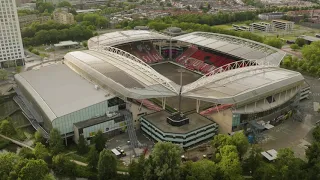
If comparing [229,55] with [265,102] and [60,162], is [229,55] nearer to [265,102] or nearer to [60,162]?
[265,102]

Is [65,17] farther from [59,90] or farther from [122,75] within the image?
[122,75]

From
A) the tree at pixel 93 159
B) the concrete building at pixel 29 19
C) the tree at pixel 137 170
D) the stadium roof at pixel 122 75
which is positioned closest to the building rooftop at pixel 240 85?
the stadium roof at pixel 122 75

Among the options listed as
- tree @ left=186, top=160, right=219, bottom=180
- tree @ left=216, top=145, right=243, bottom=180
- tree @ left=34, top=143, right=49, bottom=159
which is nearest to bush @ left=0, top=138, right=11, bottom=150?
tree @ left=34, top=143, right=49, bottom=159

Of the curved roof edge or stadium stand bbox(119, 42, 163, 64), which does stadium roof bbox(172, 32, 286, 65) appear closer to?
stadium stand bbox(119, 42, 163, 64)

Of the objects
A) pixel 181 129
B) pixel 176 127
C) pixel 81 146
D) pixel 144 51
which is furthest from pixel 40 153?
pixel 144 51

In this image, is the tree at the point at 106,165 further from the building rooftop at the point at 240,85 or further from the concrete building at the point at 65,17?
the concrete building at the point at 65,17
